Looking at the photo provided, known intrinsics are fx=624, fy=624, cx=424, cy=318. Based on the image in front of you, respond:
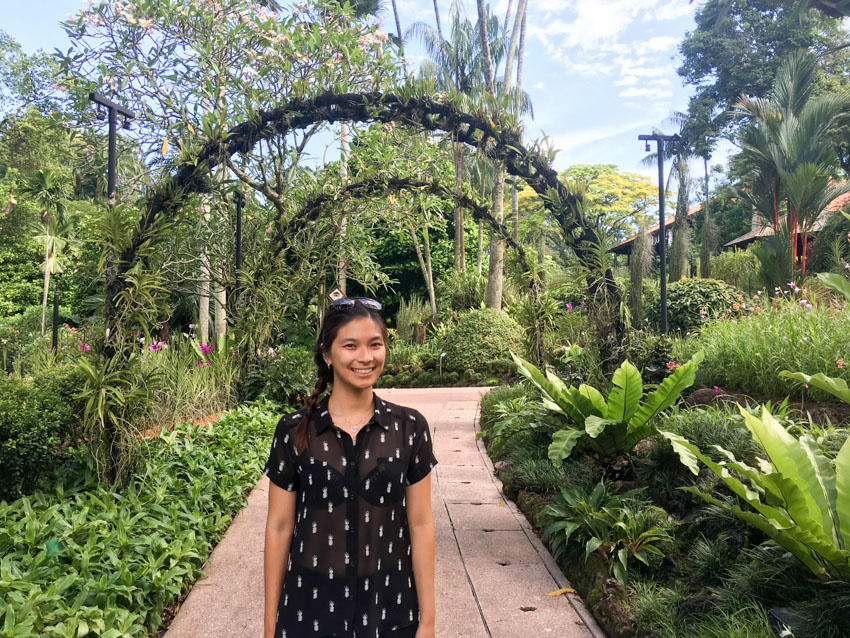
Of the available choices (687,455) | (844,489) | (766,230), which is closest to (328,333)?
(844,489)

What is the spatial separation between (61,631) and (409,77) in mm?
4319

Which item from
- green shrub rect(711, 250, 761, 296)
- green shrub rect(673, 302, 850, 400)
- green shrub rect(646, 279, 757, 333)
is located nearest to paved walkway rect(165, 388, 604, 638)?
green shrub rect(673, 302, 850, 400)

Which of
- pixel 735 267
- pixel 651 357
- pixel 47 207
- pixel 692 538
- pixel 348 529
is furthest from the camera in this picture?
pixel 735 267

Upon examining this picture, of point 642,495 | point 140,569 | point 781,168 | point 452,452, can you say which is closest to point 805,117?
point 781,168

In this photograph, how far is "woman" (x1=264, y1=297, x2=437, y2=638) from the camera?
1586 millimetres

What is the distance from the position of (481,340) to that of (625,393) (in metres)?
9.55

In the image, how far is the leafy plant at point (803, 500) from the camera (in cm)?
235

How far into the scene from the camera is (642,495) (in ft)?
12.5

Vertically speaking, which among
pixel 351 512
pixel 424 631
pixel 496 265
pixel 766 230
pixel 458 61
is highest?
pixel 458 61

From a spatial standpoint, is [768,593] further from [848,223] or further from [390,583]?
[848,223]

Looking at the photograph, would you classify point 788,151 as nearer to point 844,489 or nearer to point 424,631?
point 844,489

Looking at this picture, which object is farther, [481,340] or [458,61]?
[458,61]

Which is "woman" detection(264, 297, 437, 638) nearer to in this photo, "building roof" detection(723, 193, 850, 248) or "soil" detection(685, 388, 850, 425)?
"soil" detection(685, 388, 850, 425)

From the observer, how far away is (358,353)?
171cm
